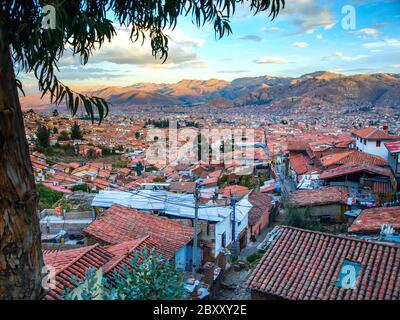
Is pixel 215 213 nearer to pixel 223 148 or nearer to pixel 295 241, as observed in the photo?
pixel 295 241

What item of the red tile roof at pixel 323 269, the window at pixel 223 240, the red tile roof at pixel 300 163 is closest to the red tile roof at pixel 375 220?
the red tile roof at pixel 323 269

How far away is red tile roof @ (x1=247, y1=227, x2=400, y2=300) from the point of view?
233 inches

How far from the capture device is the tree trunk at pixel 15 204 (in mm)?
1726

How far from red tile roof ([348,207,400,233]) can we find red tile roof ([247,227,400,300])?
11.5 feet

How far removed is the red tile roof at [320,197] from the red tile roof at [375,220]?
6.93ft

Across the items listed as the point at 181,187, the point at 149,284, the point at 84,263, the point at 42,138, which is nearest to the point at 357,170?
the point at 181,187

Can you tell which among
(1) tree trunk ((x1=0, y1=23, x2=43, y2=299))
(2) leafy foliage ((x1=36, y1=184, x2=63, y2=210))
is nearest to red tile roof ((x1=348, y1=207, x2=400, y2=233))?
(1) tree trunk ((x1=0, y1=23, x2=43, y2=299))

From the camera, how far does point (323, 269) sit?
6508 mm

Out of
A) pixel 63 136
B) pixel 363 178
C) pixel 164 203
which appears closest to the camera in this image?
pixel 164 203

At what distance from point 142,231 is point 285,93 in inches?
4266

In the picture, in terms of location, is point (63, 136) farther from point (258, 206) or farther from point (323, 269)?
point (323, 269)

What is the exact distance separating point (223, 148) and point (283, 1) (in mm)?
38188

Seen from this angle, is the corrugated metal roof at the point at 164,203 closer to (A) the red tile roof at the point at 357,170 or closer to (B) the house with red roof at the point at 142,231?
(B) the house with red roof at the point at 142,231
